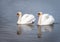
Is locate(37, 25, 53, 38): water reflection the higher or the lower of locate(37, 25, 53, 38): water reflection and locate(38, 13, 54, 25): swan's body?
the lower

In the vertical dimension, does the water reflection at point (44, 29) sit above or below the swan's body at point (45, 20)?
below

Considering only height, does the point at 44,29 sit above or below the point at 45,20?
below

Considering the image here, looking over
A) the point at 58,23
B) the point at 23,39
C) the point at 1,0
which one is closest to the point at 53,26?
the point at 58,23

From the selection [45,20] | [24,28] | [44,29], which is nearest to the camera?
[44,29]

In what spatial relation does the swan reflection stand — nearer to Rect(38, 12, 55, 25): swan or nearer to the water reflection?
the water reflection

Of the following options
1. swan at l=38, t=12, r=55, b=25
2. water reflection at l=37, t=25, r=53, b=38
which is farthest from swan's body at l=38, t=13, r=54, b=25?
water reflection at l=37, t=25, r=53, b=38

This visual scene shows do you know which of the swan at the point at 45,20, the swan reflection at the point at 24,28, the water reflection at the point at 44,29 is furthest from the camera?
the swan at the point at 45,20

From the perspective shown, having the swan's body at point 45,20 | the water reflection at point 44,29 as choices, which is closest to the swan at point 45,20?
the swan's body at point 45,20

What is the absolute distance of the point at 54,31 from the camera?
1873 cm

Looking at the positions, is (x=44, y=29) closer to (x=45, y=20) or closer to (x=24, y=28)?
(x=24, y=28)

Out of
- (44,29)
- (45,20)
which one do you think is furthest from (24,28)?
(45,20)

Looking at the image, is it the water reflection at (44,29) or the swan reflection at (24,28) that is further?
the swan reflection at (24,28)

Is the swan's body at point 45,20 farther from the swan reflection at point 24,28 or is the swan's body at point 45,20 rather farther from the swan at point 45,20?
the swan reflection at point 24,28

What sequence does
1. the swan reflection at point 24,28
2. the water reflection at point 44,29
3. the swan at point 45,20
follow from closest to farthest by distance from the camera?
the water reflection at point 44,29
the swan reflection at point 24,28
the swan at point 45,20
